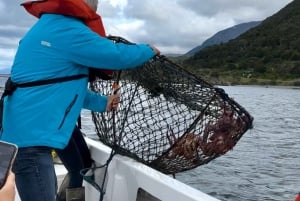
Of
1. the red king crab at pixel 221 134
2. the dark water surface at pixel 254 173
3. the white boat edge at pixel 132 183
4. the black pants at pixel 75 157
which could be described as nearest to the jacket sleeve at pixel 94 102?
the black pants at pixel 75 157

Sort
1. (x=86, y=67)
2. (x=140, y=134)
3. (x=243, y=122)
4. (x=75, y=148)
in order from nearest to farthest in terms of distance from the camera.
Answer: (x=86, y=67) → (x=243, y=122) → (x=75, y=148) → (x=140, y=134)

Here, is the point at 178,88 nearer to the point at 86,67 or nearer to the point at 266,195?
the point at 86,67

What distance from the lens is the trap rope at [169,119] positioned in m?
2.86

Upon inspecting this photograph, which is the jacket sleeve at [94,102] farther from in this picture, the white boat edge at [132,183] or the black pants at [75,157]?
the white boat edge at [132,183]

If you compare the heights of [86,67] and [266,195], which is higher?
[86,67]

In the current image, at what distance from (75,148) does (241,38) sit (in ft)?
255

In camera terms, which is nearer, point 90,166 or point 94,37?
point 94,37

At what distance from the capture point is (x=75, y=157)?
3045mm

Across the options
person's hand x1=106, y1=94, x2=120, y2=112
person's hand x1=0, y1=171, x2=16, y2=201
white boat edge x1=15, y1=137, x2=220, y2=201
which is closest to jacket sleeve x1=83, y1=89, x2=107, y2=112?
person's hand x1=106, y1=94, x2=120, y2=112

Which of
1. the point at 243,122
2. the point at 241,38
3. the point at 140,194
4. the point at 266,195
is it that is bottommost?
the point at 266,195

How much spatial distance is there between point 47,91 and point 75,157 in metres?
0.85

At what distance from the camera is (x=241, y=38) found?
257ft

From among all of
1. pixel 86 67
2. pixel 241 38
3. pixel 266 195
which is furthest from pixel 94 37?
pixel 241 38

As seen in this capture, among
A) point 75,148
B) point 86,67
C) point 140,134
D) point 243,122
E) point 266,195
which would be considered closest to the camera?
point 86,67
